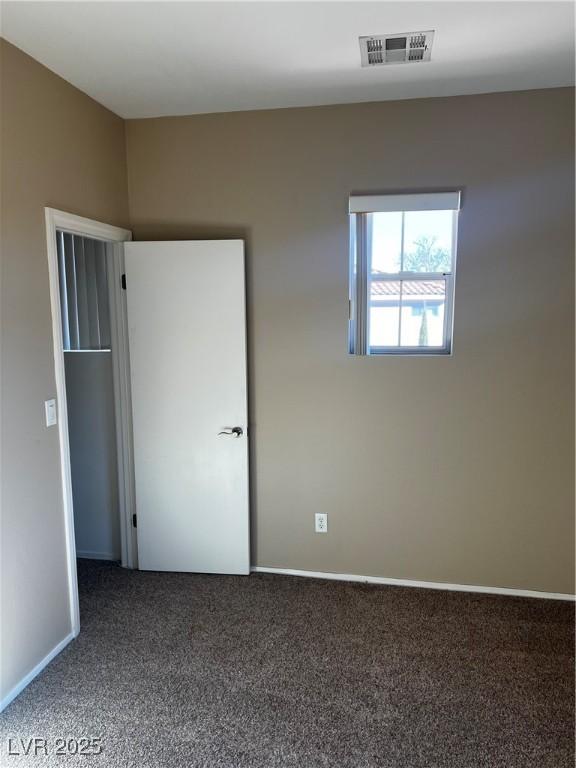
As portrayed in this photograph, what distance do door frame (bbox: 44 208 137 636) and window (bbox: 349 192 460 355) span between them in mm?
1380

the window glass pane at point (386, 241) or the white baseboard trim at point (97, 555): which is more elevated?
the window glass pane at point (386, 241)

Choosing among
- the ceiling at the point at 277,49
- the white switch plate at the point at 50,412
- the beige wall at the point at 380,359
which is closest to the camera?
the ceiling at the point at 277,49

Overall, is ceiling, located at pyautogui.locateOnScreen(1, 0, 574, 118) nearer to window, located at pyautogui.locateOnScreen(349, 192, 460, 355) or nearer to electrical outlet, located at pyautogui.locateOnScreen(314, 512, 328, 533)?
window, located at pyautogui.locateOnScreen(349, 192, 460, 355)

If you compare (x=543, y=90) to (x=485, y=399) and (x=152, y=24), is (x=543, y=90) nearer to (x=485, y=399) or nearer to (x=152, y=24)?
(x=485, y=399)

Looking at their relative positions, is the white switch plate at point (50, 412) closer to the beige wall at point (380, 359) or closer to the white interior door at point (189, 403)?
the beige wall at point (380, 359)

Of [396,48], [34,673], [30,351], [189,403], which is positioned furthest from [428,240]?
[34,673]

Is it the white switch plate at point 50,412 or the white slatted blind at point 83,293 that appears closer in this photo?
the white switch plate at point 50,412

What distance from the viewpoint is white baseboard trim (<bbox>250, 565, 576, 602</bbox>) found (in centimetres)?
283

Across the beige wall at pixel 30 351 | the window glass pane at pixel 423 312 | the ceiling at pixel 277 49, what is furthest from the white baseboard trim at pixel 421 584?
the ceiling at pixel 277 49

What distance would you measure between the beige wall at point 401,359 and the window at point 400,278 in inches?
3.7

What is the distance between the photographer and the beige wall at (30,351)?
2045 millimetres

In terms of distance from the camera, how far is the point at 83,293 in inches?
Result: 131

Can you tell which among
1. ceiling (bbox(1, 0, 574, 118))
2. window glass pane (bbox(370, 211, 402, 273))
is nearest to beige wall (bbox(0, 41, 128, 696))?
ceiling (bbox(1, 0, 574, 118))

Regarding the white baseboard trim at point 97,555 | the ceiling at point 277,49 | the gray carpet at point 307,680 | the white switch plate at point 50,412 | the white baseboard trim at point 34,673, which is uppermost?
the ceiling at point 277,49
